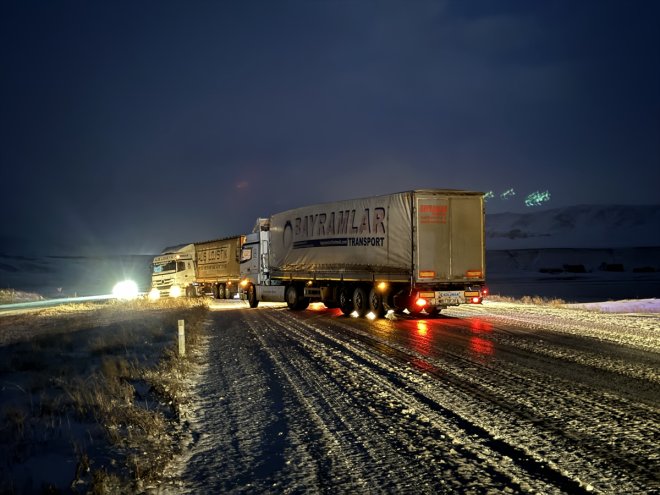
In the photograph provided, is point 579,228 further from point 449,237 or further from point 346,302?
point 449,237

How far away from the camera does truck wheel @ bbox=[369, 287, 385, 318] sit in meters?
20.1

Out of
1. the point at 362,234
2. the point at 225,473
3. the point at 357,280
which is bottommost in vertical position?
the point at 225,473

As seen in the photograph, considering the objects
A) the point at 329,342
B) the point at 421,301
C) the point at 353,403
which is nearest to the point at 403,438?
the point at 353,403

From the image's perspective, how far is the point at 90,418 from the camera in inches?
286

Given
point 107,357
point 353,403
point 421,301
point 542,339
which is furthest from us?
point 421,301

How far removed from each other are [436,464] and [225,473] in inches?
76.0

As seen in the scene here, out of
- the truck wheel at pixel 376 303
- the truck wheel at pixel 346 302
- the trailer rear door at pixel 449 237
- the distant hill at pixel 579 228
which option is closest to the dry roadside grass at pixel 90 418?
the truck wheel at pixel 376 303

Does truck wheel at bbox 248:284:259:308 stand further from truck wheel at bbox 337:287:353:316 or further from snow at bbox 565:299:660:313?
snow at bbox 565:299:660:313

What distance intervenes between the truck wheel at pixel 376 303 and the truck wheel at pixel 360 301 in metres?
0.30

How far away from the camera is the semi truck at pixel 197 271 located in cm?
3866

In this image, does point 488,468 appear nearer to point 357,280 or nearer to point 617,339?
point 617,339

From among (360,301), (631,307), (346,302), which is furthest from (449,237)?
(631,307)

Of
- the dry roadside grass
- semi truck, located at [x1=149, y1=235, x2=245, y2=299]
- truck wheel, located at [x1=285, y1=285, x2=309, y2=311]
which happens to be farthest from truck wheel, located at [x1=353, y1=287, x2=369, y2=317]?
semi truck, located at [x1=149, y1=235, x2=245, y2=299]

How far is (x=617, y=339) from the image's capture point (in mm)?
13414
